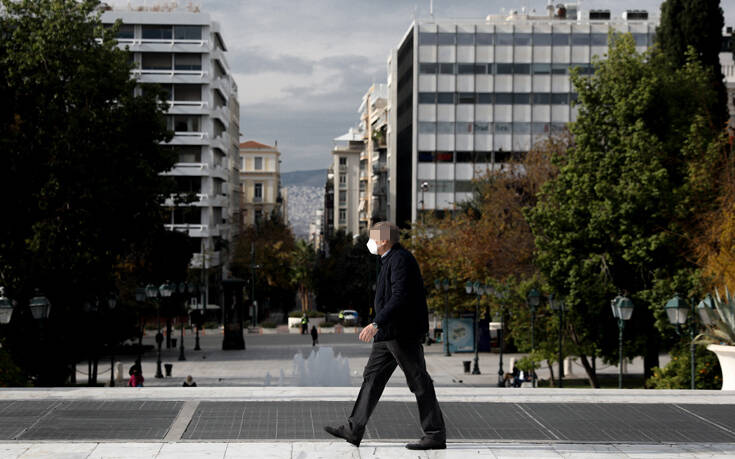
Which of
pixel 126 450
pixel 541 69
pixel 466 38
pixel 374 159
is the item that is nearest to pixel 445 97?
pixel 466 38

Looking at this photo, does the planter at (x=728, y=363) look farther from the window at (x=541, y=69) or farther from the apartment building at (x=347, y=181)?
the apartment building at (x=347, y=181)

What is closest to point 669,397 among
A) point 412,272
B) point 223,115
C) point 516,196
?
point 412,272

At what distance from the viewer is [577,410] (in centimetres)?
1058

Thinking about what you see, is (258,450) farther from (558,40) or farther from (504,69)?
(558,40)

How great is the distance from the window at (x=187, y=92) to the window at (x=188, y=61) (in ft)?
4.92

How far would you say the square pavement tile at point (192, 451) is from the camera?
26.2 feet

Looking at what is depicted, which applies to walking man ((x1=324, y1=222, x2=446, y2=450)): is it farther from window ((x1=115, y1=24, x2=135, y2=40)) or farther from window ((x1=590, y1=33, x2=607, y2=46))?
window ((x1=115, y1=24, x2=135, y2=40))

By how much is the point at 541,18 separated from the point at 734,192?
57312 mm

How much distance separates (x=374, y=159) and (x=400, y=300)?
97.7 m

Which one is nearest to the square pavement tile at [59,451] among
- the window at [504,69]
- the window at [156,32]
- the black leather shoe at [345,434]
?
the black leather shoe at [345,434]

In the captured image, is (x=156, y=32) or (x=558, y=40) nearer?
(x=558, y=40)

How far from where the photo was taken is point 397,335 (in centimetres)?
799

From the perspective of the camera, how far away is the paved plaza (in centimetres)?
830

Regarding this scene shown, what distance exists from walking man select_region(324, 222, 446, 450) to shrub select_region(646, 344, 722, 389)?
14.2 meters
